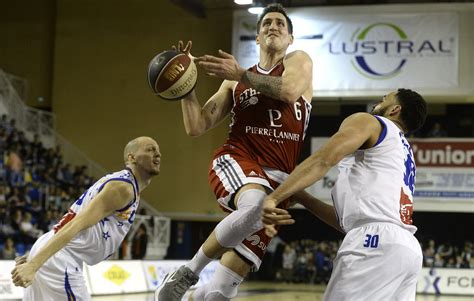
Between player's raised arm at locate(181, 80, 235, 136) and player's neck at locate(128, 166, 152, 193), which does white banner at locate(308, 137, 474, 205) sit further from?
player's raised arm at locate(181, 80, 235, 136)

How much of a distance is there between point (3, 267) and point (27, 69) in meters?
15.9

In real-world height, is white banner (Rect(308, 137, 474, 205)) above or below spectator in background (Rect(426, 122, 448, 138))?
below

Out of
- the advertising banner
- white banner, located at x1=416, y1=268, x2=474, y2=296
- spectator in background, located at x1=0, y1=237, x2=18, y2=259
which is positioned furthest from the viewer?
white banner, located at x1=416, y1=268, x2=474, y2=296

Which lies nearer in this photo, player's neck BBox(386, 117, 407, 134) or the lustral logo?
player's neck BBox(386, 117, 407, 134)

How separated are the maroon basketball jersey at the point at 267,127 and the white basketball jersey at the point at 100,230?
0.90m

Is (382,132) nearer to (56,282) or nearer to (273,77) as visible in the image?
(273,77)

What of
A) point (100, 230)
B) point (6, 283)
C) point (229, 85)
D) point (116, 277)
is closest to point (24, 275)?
point (100, 230)

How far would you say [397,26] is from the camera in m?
20.7

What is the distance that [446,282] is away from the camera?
19297 millimetres

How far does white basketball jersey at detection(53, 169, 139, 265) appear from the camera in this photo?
5.62m

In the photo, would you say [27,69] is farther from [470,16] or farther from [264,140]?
[264,140]

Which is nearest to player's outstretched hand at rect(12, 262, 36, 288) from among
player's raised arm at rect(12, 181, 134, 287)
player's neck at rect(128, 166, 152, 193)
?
player's raised arm at rect(12, 181, 134, 287)

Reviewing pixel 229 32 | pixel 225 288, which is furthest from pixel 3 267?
pixel 229 32

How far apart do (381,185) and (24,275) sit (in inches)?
92.1
